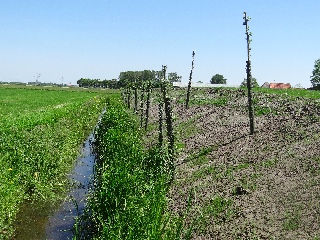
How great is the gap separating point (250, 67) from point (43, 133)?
13268mm

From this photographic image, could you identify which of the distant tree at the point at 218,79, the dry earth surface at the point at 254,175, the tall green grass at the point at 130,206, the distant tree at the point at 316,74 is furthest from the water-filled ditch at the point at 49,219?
the distant tree at the point at 218,79

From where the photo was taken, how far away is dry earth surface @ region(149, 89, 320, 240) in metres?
11.6

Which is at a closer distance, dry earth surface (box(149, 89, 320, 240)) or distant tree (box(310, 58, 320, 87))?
dry earth surface (box(149, 89, 320, 240))

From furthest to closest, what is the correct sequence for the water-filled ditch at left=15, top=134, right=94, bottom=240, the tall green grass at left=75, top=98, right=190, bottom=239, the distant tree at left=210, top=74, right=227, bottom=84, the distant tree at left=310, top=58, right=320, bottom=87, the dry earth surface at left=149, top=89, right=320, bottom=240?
the distant tree at left=210, top=74, right=227, bottom=84 → the distant tree at left=310, top=58, right=320, bottom=87 → the water-filled ditch at left=15, top=134, right=94, bottom=240 → the dry earth surface at left=149, top=89, right=320, bottom=240 → the tall green grass at left=75, top=98, right=190, bottom=239

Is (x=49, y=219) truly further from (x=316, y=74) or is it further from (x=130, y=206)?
(x=316, y=74)

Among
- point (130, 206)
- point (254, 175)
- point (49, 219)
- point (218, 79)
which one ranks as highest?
point (218, 79)

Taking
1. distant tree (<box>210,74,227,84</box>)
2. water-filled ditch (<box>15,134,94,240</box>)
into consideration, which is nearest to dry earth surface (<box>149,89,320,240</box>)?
water-filled ditch (<box>15,134,94,240</box>)

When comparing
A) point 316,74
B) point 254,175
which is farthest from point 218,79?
point 254,175

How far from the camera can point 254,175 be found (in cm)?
1554

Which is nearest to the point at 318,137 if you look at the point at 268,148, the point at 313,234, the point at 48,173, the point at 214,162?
the point at 268,148

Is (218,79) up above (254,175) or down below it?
above

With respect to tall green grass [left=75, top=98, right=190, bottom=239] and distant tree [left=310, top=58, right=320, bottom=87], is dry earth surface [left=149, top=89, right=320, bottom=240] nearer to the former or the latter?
tall green grass [left=75, top=98, right=190, bottom=239]

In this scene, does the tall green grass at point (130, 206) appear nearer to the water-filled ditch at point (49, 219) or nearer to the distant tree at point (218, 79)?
the water-filled ditch at point (49, 219)

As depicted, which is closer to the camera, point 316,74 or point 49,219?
point 49,219
